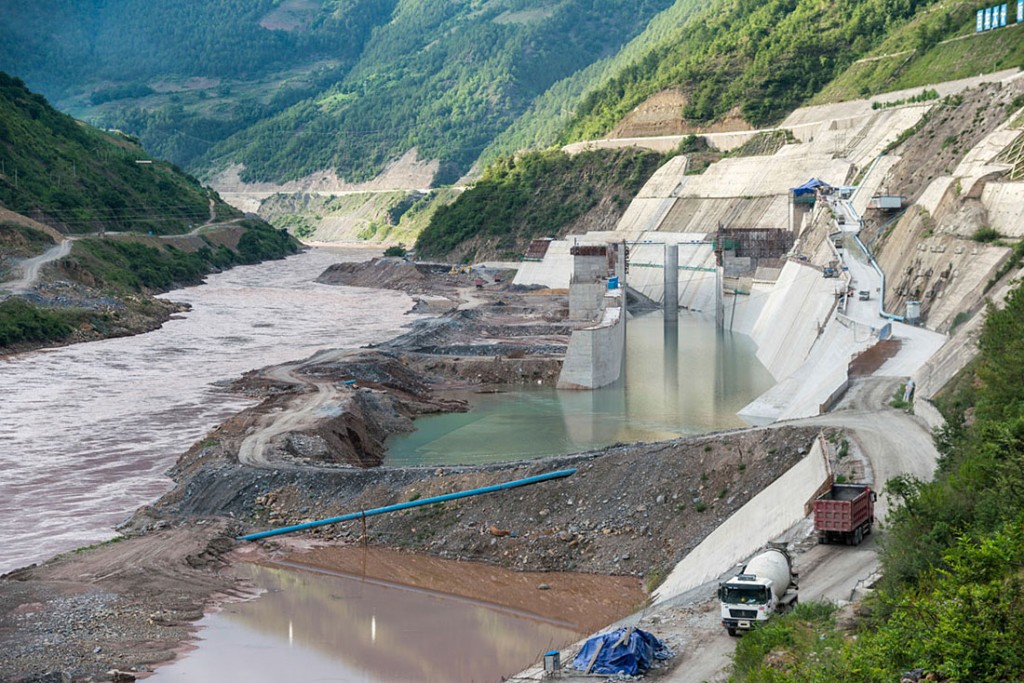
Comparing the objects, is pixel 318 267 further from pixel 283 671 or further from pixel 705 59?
pixel 283 671

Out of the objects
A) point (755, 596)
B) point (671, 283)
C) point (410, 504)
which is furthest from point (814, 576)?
point (671, 283)

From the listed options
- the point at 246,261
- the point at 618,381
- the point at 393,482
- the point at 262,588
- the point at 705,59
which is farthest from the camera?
the point at 246,261

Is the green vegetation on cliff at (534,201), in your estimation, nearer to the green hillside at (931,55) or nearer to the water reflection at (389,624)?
the green hillside at (931,55)

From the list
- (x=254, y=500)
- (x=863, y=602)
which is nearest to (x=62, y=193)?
(x=254, y=500)

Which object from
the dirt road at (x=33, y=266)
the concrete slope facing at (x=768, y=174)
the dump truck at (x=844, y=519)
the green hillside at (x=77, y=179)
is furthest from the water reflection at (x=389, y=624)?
the green hillside at (x=77, y=179)

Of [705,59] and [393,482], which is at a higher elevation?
[705,59]

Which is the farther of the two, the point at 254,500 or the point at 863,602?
the point at 254,500
